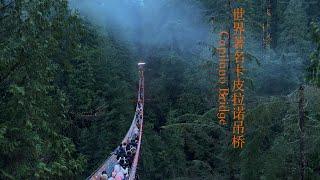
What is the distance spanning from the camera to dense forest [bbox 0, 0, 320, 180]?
22.8 ft

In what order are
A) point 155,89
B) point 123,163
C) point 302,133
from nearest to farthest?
1. point 302,133
2. point 123,163
3. point 155,89

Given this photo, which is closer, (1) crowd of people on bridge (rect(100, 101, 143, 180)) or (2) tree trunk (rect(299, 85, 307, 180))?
(2) tree trunk (rect(299, 85, 307, 180))

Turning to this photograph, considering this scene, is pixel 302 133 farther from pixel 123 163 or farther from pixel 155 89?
pixel 155 89

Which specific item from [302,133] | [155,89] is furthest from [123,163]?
[155,89]

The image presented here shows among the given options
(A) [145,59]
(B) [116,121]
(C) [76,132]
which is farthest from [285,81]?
(A) [145,59]

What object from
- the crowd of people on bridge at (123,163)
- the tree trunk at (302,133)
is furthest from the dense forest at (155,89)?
the crowd of people on bridge at (123,163)

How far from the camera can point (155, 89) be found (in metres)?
29.8

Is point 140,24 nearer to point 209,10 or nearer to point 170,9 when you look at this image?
point 170,9

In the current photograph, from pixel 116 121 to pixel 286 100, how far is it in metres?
15.4

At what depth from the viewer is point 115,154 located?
12.6 m

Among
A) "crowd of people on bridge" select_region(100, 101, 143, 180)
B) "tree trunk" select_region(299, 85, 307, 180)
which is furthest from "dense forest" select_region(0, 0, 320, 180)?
"crowd of people on bridge" select_region(100, 101, 143, 180)

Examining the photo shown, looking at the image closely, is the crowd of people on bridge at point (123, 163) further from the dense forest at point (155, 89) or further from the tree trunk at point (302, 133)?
the tree trunk at point (302, 133)

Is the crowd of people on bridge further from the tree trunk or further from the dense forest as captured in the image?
the tree trunk

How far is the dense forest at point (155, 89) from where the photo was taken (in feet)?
22.8
